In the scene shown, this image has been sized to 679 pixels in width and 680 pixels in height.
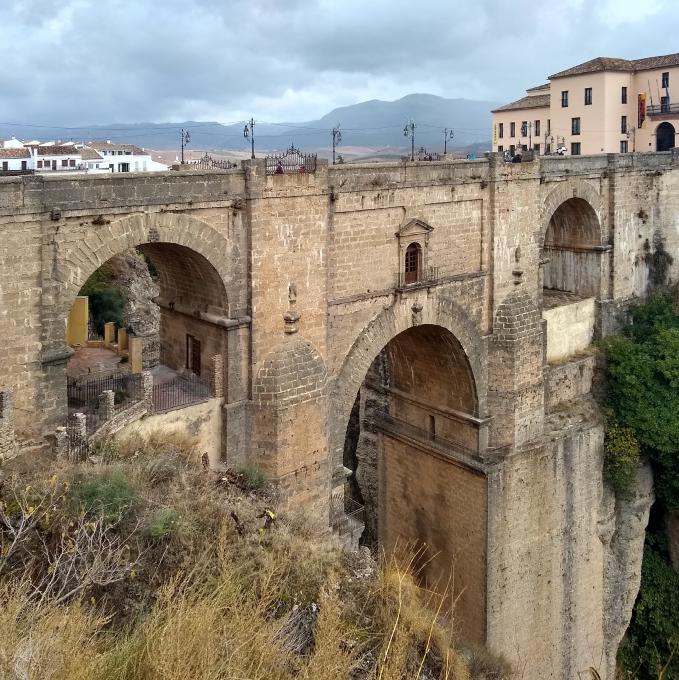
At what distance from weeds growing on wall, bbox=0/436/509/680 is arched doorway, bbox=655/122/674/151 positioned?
30435mm

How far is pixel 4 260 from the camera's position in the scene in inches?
483

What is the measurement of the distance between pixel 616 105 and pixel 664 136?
2.65m

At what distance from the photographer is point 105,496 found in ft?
35.5

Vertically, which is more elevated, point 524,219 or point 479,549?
point 524,219

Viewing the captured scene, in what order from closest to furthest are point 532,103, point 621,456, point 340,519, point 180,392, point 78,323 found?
point 180,392 → point 340,519 → point 78,323 → point 621,456 → point 532,103

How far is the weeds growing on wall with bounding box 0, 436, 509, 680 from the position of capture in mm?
6727

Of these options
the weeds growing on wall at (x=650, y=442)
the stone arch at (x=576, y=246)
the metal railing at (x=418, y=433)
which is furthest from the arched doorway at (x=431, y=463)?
the stone arch at (x=576, y=246)

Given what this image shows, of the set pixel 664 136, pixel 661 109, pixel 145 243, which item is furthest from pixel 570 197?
pixel 664 136

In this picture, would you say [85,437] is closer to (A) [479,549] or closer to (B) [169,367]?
(B) [169,367]

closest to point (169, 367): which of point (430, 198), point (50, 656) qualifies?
point (430, 198)

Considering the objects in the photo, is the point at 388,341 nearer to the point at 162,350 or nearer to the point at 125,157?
the point at 162,350

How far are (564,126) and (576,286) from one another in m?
17.3

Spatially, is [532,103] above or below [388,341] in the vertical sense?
above

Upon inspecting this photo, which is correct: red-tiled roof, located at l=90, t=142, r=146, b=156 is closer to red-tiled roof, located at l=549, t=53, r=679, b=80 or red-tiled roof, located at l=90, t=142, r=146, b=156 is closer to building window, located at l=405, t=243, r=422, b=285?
red-tiled roof, located at l=549, t=53, r=679, b=80
